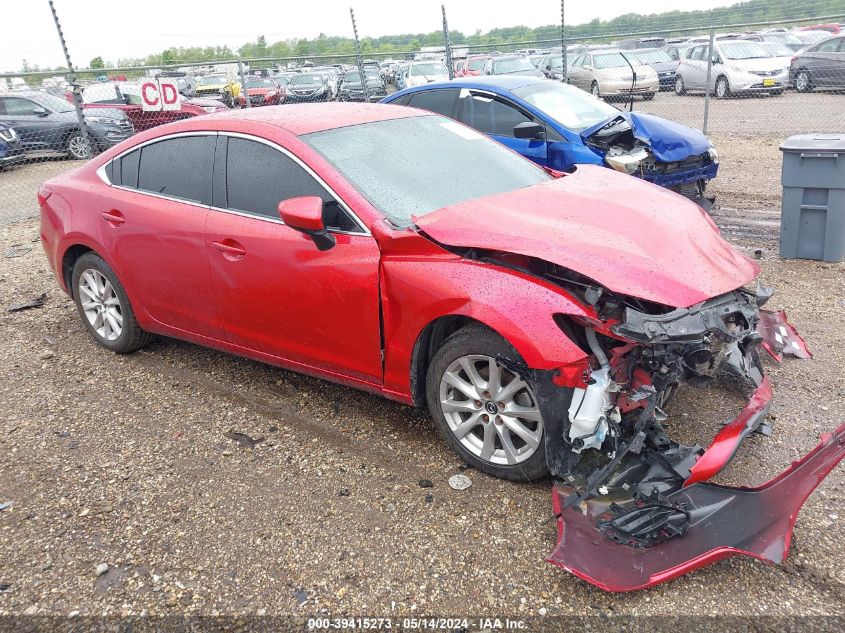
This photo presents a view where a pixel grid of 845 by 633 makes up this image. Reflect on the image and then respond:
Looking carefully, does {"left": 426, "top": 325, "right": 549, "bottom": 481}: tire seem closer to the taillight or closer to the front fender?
the front fender

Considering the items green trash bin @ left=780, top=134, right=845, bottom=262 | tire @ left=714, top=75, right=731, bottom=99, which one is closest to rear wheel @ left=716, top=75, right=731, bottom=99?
tire @ left=714, top=75, right=731, bottom=99

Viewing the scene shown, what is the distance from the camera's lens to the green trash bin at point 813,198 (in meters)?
5.49

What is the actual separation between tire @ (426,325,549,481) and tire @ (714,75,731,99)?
55.0 ft

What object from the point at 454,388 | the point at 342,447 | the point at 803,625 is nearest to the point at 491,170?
the point at 454,388

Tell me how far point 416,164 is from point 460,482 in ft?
5.66

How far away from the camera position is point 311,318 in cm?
357

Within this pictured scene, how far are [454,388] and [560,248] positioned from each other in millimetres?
824

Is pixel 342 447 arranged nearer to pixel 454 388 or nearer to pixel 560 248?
pixel 454 388

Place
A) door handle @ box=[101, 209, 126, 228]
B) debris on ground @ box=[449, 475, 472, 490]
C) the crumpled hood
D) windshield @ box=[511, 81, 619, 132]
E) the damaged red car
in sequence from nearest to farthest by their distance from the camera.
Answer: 1. the damaged red car
2. the crumpled hood
3. debris on ground @ box=[449, 475, 472, 490]
4. door handle @ box=[101, 209, 126, 228]
5. windshield @ box=[511, 81, 619, 132]

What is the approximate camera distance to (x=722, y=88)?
1717 cm

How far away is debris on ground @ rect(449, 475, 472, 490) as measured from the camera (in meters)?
3.19

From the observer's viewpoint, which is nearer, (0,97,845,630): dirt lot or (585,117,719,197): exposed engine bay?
(0,97,845,630): dirt lot

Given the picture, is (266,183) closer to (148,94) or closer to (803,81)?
(148,94)

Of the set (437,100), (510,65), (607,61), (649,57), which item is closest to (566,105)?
(437,100)
